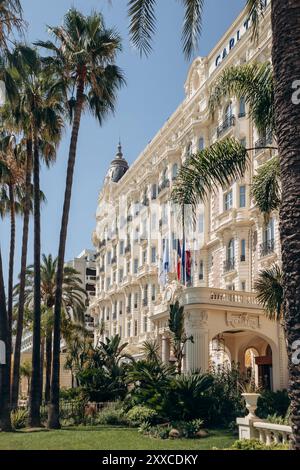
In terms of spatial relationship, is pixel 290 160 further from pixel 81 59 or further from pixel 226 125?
pixel 226 125

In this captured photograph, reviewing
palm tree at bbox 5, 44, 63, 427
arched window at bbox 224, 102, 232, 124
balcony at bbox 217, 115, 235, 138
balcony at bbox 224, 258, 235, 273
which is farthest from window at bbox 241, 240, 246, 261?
palm tree at bbox 5, 44, 63, 427

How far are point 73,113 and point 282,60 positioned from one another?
55.7 ft

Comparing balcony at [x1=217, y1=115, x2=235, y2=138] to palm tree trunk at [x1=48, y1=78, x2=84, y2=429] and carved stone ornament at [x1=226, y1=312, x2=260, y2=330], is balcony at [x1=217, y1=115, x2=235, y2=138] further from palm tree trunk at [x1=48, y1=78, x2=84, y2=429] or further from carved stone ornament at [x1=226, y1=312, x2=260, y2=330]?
palm tree trunk at [x1=48, y1=78, x2=84, y2=429]

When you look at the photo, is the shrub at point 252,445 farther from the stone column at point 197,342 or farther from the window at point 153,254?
the window at point 153,254

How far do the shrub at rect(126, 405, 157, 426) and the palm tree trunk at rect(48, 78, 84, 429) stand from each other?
9.02 feet

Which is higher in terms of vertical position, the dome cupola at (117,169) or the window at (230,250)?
the dome cupola at (117,169)

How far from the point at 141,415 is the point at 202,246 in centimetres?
2001

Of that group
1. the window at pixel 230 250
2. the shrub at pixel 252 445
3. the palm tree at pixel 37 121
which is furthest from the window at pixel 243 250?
the shrub at pixel 252 445

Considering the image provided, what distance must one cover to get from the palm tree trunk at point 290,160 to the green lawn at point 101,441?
8.34 metres

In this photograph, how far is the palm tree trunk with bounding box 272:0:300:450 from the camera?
28.1ft

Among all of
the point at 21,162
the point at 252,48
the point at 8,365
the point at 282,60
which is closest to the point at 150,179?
the point at 252,48

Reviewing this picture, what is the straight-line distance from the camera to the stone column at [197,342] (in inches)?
1014

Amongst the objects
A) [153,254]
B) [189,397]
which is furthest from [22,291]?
[153,254]

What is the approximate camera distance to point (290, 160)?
9.04 metres
